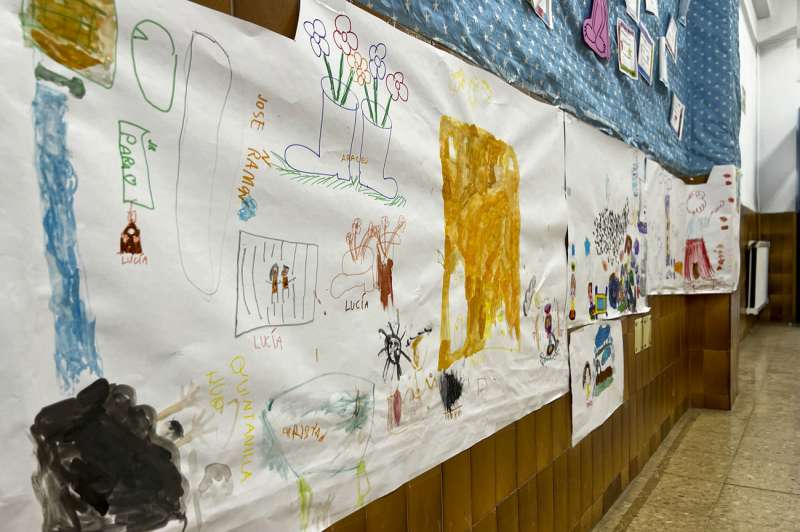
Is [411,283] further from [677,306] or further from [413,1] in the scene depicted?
[677,306]

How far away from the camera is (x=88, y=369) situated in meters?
0.61

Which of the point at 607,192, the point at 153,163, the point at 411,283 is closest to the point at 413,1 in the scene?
the point at 411,283

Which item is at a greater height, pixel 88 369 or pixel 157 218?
pixel 157 218

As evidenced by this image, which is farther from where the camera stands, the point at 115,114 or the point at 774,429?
the point at 774,429

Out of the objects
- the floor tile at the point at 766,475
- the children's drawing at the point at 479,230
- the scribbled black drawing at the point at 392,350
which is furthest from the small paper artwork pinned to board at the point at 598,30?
the floor tile at the point at 766,475

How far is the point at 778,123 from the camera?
21.4 feet

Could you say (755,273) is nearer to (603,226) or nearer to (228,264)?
(603,226)

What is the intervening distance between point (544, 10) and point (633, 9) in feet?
3.22

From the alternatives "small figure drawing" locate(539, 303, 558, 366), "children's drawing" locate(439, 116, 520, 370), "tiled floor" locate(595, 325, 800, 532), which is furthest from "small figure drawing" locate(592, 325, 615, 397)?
"children's drawing" locate(439, 116, 520, 370)

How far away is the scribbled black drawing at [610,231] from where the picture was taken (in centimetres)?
201

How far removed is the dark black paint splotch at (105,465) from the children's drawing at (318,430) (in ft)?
0.52

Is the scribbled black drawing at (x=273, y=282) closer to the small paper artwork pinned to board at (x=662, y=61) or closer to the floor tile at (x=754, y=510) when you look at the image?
the floor tile at (x=754, y=510)

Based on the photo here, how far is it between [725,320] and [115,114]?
3.75 meters

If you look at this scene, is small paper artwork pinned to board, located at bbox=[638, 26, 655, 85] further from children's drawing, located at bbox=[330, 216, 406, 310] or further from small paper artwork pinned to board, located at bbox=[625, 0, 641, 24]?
children's drawing, located at bbox=[330, 216, 406, 310]
